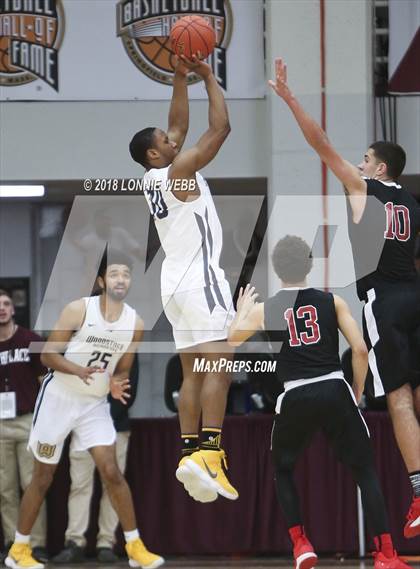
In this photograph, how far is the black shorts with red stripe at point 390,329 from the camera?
772 cm

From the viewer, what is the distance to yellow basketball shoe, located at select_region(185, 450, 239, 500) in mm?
7316

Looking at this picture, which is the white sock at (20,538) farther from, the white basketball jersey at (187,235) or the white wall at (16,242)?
the white wall at (16,242)

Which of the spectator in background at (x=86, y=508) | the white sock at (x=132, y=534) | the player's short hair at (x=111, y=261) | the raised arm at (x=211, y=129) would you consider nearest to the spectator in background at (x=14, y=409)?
the spectator in background at (x=86, y=508)

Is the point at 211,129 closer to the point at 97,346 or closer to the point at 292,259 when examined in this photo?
the point at 292,259

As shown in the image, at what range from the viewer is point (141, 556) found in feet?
32.5

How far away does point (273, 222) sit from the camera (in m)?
12.5

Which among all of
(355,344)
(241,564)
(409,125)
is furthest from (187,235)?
(409,125)

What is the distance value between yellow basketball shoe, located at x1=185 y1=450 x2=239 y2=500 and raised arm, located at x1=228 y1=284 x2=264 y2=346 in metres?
0.72

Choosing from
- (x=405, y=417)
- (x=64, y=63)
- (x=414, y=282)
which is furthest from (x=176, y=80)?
(x=64, y=63)

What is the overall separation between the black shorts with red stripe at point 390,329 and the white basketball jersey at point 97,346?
2.73 m

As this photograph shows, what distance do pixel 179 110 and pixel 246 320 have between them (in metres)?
1.45

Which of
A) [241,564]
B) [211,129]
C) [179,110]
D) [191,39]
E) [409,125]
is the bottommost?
[241,564]

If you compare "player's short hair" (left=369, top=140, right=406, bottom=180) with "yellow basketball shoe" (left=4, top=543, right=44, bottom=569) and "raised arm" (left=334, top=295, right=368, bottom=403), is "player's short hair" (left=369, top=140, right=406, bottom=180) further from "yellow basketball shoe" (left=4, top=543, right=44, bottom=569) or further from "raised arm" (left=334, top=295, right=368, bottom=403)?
"yellow basketball shoe" (left=4, top=543, right=44, bottom=569)

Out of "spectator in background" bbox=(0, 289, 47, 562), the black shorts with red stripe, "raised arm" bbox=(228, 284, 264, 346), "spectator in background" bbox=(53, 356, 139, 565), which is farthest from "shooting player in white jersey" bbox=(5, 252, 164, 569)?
the black shorts with red stripe
